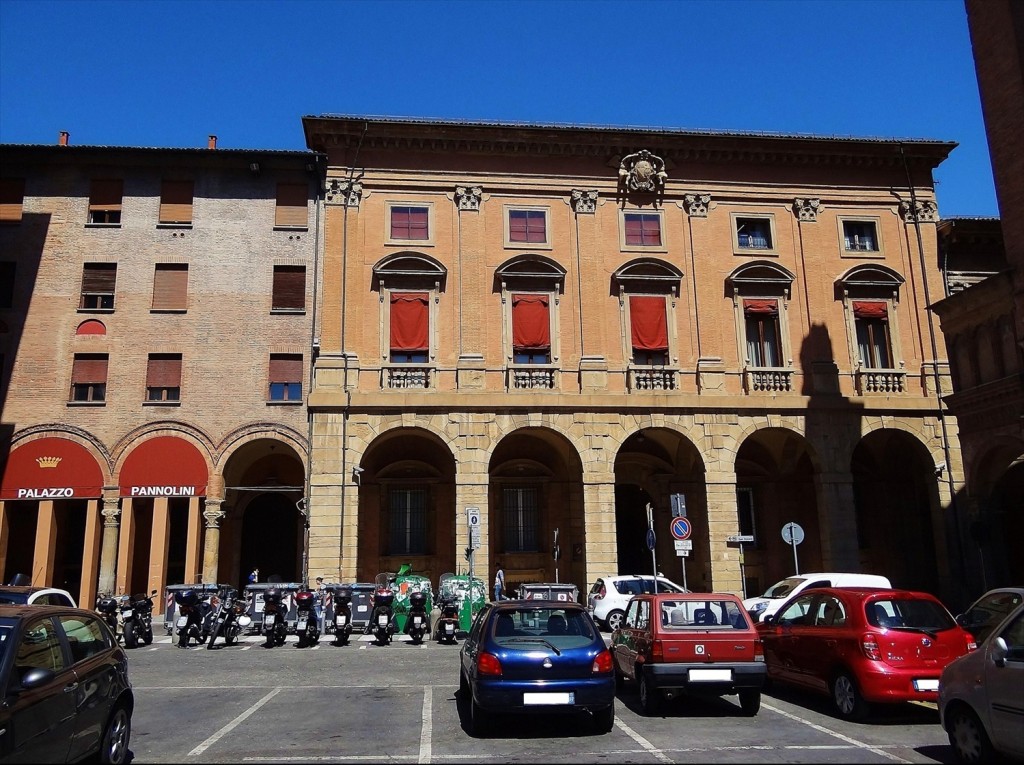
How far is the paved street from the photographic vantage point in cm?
751

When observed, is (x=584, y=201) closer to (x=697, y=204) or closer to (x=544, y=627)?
(x=697, y=204)

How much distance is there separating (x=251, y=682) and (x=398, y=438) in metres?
14.1

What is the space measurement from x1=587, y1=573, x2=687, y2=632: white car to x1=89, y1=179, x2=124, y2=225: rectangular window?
19341mm

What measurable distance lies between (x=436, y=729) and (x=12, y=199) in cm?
2486

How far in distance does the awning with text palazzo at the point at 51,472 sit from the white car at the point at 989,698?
23219 mm

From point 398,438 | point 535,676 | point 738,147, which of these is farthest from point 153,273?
point 535,676

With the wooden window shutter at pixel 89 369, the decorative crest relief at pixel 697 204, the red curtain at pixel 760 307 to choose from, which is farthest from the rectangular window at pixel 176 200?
the red curtain at pixel 760 307

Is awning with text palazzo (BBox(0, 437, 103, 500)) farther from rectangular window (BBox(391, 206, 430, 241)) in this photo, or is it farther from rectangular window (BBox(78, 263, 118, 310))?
rectangular window (BBox(391, 206, 430, 241))

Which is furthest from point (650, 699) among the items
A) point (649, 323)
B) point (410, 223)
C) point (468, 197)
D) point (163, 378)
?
point (163, 378)

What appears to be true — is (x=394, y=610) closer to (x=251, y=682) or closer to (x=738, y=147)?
(x=251, y=682)

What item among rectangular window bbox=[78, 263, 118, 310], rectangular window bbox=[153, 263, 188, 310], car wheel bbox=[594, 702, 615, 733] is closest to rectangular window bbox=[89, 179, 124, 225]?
rectangular window bbox=[78, 263, 118, 310]

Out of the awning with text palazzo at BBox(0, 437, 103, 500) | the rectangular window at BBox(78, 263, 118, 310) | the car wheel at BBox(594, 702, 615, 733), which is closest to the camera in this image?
the car wheel at BBox(594, 702, 615, 733)

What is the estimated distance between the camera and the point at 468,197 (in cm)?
2550

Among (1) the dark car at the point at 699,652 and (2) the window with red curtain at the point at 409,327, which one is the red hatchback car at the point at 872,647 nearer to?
(1) the dark car at the point at 699,652
